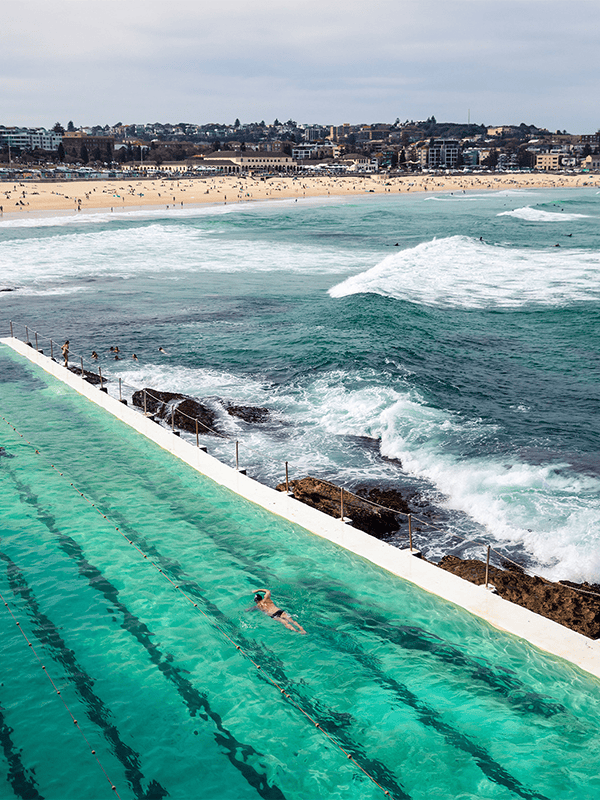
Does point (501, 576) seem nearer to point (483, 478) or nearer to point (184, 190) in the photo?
point (483, 478)

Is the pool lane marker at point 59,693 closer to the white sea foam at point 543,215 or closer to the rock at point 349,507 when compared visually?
the rock at point 349,507

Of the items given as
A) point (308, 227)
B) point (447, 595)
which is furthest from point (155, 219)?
point (447, 595)

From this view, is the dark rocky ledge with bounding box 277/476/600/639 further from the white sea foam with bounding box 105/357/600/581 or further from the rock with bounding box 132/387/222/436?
the rock with bounding box 132/387/222/436

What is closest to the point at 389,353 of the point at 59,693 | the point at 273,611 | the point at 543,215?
the point at 273,611

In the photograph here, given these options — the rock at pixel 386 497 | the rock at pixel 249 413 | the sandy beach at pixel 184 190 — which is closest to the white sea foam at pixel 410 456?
the rock at pixel 249 413

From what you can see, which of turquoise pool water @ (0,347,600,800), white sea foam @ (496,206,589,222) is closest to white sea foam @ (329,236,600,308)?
turquoise pool water @ (0,347,600,800)

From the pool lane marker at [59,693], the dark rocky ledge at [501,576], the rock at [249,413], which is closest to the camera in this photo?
the pool lane marker at [59,693]

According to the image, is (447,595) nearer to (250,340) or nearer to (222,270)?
(250,340)
